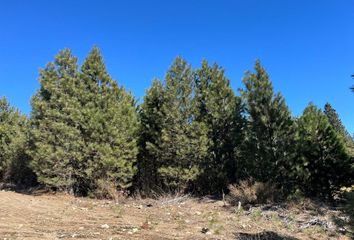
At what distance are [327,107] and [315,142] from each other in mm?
47285

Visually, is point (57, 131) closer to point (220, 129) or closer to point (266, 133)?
point (220, 129)

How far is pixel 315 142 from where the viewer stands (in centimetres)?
1594

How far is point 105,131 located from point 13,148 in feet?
40.8

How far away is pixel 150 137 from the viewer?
730 inches

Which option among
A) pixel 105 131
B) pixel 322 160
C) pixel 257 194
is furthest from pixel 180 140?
pixel 322 160

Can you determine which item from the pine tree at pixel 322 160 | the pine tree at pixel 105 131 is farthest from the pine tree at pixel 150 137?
the pine tree at pixel 322 160

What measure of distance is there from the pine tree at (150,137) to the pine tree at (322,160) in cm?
711

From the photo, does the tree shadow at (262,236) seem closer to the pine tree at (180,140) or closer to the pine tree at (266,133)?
the pine tree at (266,133)

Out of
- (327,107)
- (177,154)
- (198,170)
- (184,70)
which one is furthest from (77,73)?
(327,107)

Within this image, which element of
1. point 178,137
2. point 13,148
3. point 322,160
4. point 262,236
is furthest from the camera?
point 13,148

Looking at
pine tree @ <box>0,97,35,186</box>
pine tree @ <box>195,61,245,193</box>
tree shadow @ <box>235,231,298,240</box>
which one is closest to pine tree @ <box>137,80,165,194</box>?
pine tree @ <box>195,61,245,193</box>

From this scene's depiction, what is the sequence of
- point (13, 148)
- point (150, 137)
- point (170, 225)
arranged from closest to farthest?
point (170, 225)
point (150, 137)
point (13, 148)

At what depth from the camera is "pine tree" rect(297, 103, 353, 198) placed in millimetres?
15375

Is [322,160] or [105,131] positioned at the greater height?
[105,131]
